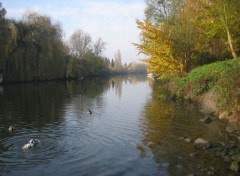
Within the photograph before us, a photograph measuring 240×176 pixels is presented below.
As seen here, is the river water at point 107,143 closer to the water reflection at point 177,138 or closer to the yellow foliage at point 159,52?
the water reflection at point 177,138

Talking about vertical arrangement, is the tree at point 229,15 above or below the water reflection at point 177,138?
above

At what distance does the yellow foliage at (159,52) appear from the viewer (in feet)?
103

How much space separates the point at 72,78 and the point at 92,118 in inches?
2490

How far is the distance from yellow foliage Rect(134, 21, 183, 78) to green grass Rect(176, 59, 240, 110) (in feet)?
8.52

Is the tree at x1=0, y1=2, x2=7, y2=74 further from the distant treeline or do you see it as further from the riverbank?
the riverbank

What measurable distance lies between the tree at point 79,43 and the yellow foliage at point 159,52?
2812 inches

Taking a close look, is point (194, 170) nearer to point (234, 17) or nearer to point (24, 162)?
point (24, 162)

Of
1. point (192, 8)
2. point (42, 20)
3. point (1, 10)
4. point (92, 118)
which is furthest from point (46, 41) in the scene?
point (92, 118)

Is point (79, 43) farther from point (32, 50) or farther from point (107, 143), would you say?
point (107, 143)

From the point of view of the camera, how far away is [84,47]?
105625 mm

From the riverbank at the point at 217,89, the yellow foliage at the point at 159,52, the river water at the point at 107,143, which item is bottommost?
the river water at the point at 107,143

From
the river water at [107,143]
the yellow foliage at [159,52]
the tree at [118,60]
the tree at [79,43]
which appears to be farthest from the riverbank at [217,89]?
the tree at [118,60]

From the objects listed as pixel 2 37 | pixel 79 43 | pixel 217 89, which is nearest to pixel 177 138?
pixel 217 89

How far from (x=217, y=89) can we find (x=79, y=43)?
87523 millimetres
